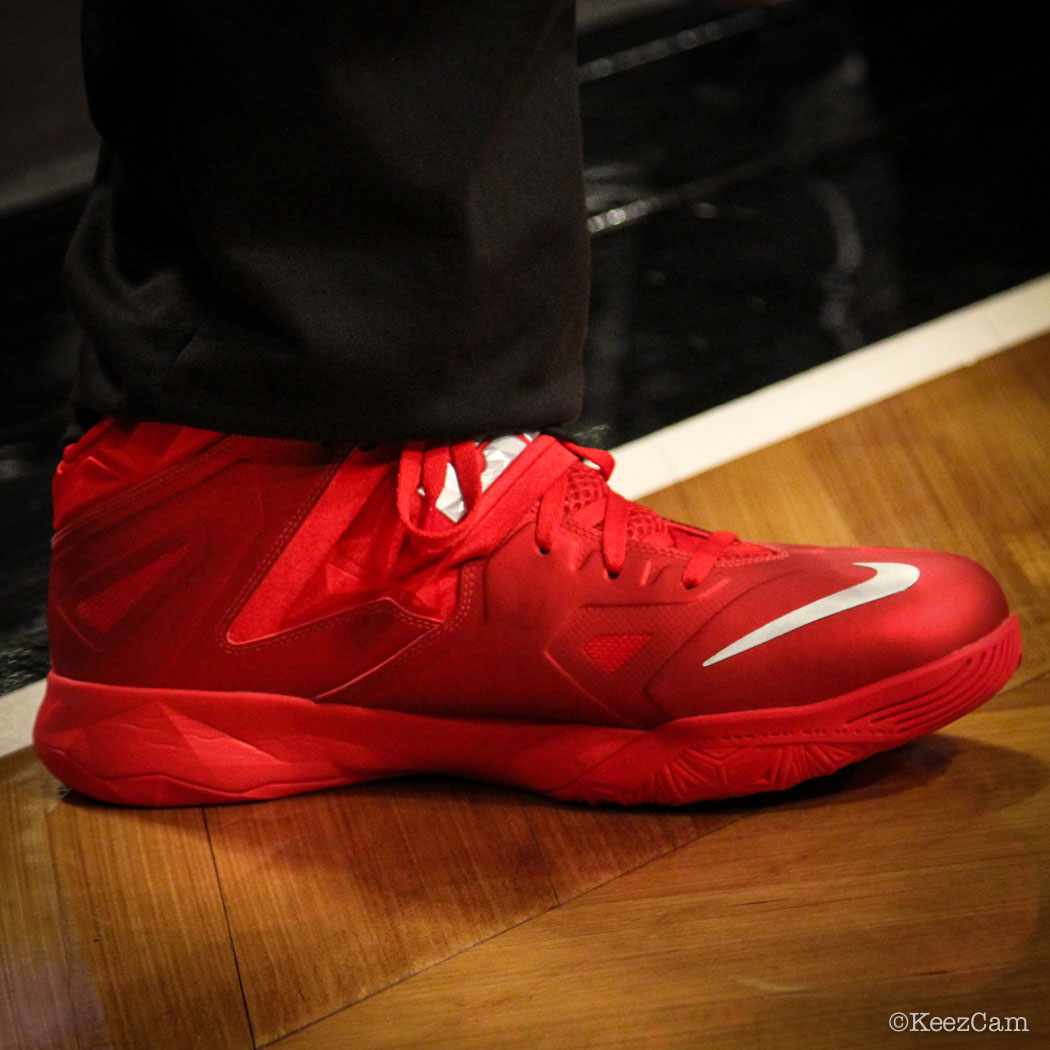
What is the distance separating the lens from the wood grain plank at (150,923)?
23.2 inches

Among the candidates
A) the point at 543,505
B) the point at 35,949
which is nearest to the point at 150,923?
the point at 35,949

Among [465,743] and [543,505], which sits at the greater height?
[543,505]

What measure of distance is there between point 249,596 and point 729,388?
0.57 m

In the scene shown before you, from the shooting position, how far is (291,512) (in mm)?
599

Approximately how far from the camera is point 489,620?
2.02ft

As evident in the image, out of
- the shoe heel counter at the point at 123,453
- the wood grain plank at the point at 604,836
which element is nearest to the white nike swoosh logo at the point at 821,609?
the wood grain plank at the point at 604,836

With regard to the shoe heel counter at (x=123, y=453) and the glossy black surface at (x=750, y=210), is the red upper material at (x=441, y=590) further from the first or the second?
the glossy black surface at (x=750, y=210)

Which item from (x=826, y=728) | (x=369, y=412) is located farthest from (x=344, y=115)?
(x=826, y=728)

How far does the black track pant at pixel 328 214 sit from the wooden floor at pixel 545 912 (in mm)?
282

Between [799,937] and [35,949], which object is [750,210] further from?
[35,949]

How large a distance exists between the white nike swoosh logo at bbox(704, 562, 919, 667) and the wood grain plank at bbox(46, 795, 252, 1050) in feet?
1.13

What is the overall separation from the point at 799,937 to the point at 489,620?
246 mm

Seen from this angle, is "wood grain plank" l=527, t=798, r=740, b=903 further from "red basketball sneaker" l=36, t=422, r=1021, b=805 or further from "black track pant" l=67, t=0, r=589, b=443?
"black track pant" l=67, t=0, r=589, b=443

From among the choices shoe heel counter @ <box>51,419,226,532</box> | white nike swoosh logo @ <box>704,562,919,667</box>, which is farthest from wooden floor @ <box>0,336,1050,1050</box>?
shoe heel counter @ <box>51,419,226,532</box>
